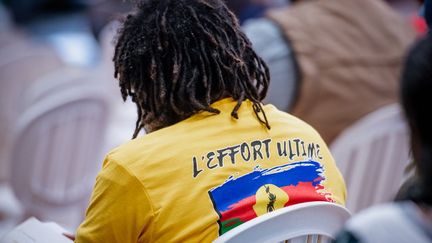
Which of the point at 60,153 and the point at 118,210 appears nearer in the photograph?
the point at 118,210

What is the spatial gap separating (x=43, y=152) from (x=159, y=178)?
64.4 inches

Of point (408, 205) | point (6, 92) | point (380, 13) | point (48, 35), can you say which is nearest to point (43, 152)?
point (6, 92)

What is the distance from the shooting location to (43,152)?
10.3 feet

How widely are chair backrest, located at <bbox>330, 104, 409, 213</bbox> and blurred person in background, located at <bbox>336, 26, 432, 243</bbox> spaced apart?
4.79 ft

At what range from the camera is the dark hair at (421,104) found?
1149 mm

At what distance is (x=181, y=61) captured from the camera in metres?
1.80

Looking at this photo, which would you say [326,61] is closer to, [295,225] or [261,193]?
[261,193]

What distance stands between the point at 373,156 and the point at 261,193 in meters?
1.19

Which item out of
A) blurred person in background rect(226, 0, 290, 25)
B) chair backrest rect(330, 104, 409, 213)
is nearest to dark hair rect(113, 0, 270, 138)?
chair backrest rect(330, 104, 409, 213)

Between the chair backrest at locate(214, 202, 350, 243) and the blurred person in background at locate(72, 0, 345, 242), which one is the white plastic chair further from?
the chair backrest at locate(214, 202, 350, 243)

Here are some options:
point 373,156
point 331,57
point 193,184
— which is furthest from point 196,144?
point 331,57

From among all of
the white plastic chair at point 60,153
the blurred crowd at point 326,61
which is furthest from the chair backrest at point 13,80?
the white plastic chair at point 60,153

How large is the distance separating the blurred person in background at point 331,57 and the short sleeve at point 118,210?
127 centimetres

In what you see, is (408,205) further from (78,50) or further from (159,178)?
(78,50)
